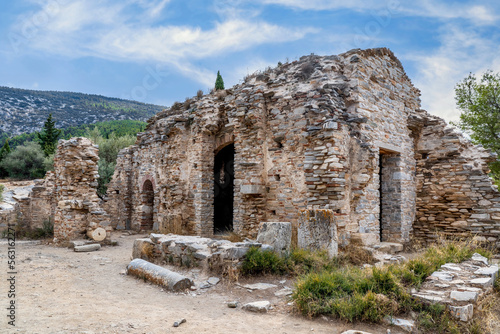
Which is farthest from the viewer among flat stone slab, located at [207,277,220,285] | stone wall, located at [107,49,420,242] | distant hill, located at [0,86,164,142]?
distant hill, located at [0,86,164,142]

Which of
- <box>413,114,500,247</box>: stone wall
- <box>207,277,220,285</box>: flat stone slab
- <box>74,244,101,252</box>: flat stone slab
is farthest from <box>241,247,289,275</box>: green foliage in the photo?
<box>413,114,500,247</box>: stone wall

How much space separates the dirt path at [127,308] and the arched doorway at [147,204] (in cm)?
800

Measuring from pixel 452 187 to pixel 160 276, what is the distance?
9.31 meters

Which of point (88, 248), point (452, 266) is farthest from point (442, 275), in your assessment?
point (88, 248)

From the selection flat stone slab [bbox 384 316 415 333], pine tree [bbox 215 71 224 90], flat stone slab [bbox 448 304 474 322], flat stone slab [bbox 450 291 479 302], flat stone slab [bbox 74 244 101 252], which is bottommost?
flat stone slab [bbox 74 244 101 252]

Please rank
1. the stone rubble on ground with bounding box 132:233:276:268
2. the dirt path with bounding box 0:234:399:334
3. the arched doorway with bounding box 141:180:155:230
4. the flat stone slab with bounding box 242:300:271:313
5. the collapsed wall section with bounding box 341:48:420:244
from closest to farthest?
the dirt path with bounding box 0:234:399:334
the flat stone slab with bounding box 242:300:271:313
the stone rubble on ground with bounding box 132:233:276:268
the collapsed wall section with bounding box 341:48:420:244
the arched doorway with bounding box 141:180:155:230

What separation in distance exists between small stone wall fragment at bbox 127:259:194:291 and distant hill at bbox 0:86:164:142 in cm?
5474

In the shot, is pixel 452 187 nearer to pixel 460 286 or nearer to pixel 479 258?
pixel 479 258

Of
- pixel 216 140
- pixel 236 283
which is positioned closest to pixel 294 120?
pixel 216 140

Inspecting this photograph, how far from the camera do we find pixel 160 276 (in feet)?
19.4

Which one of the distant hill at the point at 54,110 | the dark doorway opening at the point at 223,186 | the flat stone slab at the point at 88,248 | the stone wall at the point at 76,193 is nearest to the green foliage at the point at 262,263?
the flat stone slab at the point at 88,248

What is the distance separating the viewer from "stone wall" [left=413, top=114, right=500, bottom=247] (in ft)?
31.1

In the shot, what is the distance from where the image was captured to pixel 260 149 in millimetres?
9516

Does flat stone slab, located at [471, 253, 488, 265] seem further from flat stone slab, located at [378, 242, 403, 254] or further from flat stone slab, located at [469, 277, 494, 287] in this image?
flat stone slab, located at [378, 242, 403, 254]
